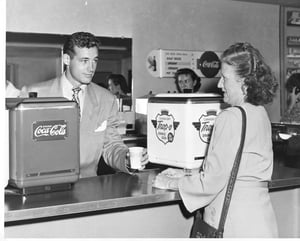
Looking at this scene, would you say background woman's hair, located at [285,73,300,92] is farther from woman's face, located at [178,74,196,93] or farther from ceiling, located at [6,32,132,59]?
ceiling, located at [6,32,132,59]

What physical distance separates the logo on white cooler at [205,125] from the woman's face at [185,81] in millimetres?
3464

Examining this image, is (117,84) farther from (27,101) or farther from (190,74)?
(27,101)

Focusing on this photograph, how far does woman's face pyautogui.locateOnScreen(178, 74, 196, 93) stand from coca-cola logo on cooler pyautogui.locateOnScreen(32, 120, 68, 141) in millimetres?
3843

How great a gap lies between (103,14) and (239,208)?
3.75 meters

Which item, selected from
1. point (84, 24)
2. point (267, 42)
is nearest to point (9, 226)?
point (84, 24)

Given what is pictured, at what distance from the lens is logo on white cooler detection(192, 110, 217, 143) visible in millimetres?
2062

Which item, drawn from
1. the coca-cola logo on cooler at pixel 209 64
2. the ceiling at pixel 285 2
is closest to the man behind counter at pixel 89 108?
the coca-cola logo on cooler at pixel 209 64

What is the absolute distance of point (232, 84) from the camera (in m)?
1.79

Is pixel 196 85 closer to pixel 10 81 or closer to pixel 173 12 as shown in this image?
pixel 173 12

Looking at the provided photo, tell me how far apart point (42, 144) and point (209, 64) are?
436 cm

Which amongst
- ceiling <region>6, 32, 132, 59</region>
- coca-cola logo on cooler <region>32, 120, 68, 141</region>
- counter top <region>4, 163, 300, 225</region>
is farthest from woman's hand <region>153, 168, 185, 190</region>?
ceiling <region>6, 32, 132, 59</region>

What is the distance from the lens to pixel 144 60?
17.6ft

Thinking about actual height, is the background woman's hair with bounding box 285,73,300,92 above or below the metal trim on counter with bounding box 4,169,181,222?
above

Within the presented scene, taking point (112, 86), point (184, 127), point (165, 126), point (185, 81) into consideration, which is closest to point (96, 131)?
point (165, 126)
